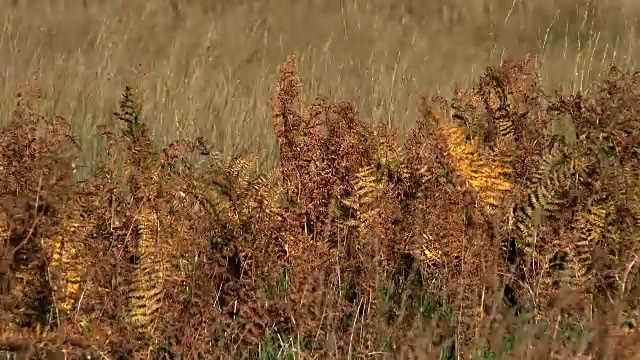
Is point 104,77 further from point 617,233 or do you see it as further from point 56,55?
point 617,233

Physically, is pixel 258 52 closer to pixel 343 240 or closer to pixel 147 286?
pixel 343 240

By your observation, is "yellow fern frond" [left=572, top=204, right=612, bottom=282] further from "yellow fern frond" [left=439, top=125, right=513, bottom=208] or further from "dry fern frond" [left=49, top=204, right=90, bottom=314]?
"dry fern frond" [left=49, top=204, right=90, bottom=314]

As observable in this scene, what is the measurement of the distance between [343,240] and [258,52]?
3184mm

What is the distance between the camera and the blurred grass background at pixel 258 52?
15.6 ft

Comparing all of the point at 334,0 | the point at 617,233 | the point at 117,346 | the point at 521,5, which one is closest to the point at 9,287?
the point at 117,346

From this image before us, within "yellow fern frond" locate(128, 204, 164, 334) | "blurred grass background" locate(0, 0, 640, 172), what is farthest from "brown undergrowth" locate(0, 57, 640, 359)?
"blurred grass background" locate(0, 0, 640, 172)

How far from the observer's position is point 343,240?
2.86m

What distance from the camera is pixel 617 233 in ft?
9.25

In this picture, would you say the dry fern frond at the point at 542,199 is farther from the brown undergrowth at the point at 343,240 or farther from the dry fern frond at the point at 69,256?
the dry fern frond at the point at 69,256

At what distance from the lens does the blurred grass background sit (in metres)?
4.75

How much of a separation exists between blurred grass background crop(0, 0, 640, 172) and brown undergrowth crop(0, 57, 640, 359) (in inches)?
48.5

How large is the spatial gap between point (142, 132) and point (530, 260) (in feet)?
3.99

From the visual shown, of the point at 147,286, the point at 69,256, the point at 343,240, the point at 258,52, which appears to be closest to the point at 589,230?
the point at 343,240

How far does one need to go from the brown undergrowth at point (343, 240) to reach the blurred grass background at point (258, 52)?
48.5 inches
